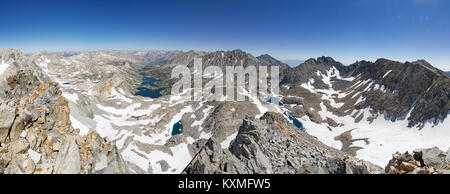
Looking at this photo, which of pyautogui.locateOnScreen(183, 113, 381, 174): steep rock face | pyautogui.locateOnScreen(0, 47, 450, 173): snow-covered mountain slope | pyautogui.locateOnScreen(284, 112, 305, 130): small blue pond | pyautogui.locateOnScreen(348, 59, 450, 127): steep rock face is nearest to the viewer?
pyautogui.locateOnScreen(183, 113, 381, 174): steep rock face

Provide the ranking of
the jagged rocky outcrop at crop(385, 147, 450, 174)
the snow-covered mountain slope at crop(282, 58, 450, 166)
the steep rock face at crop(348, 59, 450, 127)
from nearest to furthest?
the jagged rocky outcrop at crop(385, 147, 450, 174) < the snow-covered mountain slope at crop(282, 58, 450, 166) < the steep rock face at crop(348, 59, 450, 127)

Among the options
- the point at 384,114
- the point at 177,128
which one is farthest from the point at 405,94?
the point at 177,128

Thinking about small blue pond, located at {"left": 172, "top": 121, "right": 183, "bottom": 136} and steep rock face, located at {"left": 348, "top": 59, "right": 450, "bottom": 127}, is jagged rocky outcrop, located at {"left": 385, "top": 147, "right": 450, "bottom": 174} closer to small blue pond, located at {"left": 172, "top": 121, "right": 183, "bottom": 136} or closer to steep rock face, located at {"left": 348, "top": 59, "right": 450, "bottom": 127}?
small blue pond, located at {"left": 172, "top": 121, "right": 183, "bottom": 136}

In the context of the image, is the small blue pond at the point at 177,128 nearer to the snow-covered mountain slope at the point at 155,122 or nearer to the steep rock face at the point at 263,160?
the snow-covered mountain slope at the point at 155,122

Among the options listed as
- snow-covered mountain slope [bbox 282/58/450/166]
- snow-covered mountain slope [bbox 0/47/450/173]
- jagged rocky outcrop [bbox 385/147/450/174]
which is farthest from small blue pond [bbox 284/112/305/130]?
jagged rocky outcrop [bbox 385/147/450/174]

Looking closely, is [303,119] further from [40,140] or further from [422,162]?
[40,140]

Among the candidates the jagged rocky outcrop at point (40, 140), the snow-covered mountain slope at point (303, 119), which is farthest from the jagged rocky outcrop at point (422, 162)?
the snow-covered mountain slope at point (303, 119)
